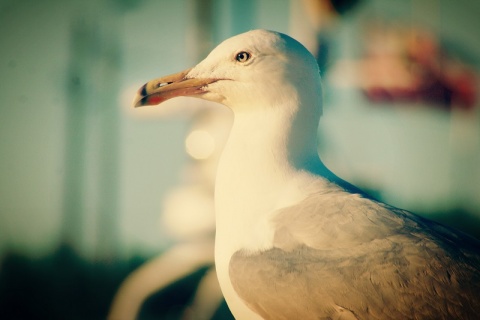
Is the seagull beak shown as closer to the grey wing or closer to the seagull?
the seagull

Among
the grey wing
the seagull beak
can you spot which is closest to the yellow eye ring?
the seagull beak

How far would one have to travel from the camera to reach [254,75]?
190 cm

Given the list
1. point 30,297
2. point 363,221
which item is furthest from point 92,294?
point 363,221

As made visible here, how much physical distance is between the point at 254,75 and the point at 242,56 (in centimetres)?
10

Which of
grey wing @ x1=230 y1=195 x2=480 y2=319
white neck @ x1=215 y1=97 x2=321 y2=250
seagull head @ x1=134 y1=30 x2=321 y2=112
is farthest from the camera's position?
seagull head @ x1=134 y1=30 x2=321 y2=112

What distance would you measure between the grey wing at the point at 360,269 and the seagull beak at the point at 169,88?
2.15 ft

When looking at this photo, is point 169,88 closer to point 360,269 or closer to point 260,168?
point 260,168

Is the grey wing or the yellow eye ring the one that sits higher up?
the yellow eye ring

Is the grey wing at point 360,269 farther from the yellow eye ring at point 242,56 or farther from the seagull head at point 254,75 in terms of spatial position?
the yellow eye ring at point 242,56

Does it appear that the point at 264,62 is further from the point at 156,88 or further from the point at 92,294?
the point at 92,294

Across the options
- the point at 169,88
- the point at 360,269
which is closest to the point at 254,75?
the point at 169,88

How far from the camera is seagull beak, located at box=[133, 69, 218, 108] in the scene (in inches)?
78.3

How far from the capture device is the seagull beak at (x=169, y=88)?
6.52 ft

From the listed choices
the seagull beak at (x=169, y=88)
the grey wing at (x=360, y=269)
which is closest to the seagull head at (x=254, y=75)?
the seagull beak at (x=169, y=88)
